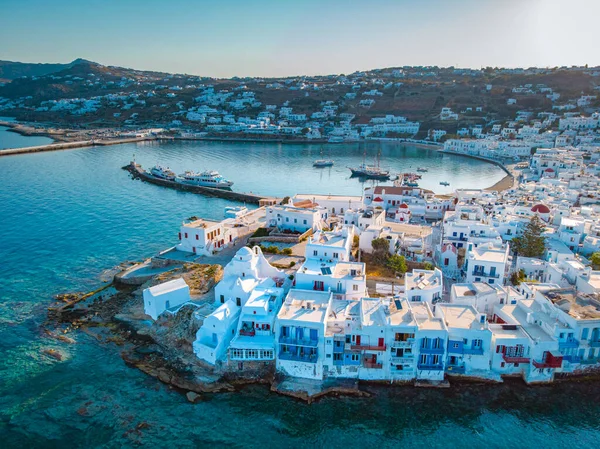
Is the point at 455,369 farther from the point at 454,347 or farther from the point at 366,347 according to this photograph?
the point at 366,347

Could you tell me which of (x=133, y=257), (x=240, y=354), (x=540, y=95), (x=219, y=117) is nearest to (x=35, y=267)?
(x=133, y=257)

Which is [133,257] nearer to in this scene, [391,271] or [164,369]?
[164,369]

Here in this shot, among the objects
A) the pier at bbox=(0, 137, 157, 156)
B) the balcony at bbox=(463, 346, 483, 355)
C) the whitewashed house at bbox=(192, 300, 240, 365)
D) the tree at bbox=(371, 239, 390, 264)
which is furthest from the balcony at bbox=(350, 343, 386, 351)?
the pier at bbox=(0, 137, 157, 156)

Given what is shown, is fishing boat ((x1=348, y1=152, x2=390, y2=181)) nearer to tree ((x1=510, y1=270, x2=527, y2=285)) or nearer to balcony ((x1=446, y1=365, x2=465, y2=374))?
tree ((x1=510, y1=270, x2=527, y2=285))

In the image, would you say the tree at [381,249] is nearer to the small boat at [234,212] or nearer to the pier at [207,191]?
the small boat at [234,212]

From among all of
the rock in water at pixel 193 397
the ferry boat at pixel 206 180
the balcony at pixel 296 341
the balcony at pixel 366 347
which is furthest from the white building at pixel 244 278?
Result: the ferry boat at pixel 206 180
